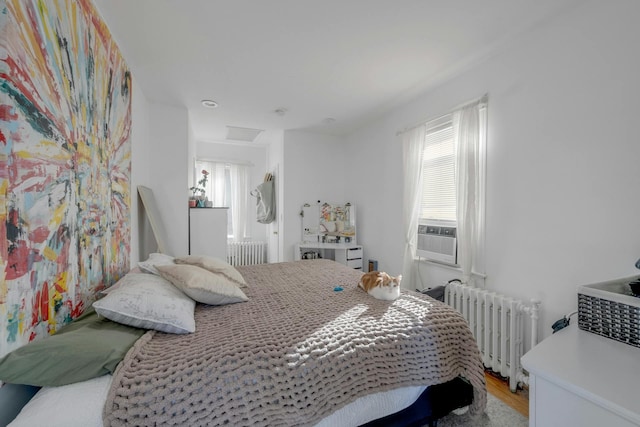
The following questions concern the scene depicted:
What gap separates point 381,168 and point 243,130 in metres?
2.11

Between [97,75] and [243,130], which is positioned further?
[243,130]

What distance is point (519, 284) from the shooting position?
1.95 metres

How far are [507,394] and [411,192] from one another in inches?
71.5

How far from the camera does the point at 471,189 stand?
7.25 ft

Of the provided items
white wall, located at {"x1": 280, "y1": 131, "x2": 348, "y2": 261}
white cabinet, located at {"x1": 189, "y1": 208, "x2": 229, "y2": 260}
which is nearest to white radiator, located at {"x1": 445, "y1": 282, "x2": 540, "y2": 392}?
white wall, located at {"x1": 280, "y1": 131, "x2": 348, "y2": 261}

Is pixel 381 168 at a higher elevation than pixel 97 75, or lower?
lower

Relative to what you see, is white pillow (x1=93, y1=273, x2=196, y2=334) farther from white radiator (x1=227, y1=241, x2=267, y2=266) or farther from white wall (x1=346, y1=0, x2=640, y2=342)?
white radiator (x1=227, y1=241, x2=267, y2=266)

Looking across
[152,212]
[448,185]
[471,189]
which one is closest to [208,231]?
[152,212]

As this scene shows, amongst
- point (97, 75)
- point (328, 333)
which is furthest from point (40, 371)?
point (97, 75)

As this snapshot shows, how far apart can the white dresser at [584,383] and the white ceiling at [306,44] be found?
1867mm

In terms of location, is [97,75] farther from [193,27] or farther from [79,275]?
[79,275]

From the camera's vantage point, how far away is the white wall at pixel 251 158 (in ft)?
15.5

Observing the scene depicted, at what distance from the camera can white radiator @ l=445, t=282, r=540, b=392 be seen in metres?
1.83

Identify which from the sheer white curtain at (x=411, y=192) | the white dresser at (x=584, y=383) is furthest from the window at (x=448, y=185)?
the white dresser at (x=584, y=383)
